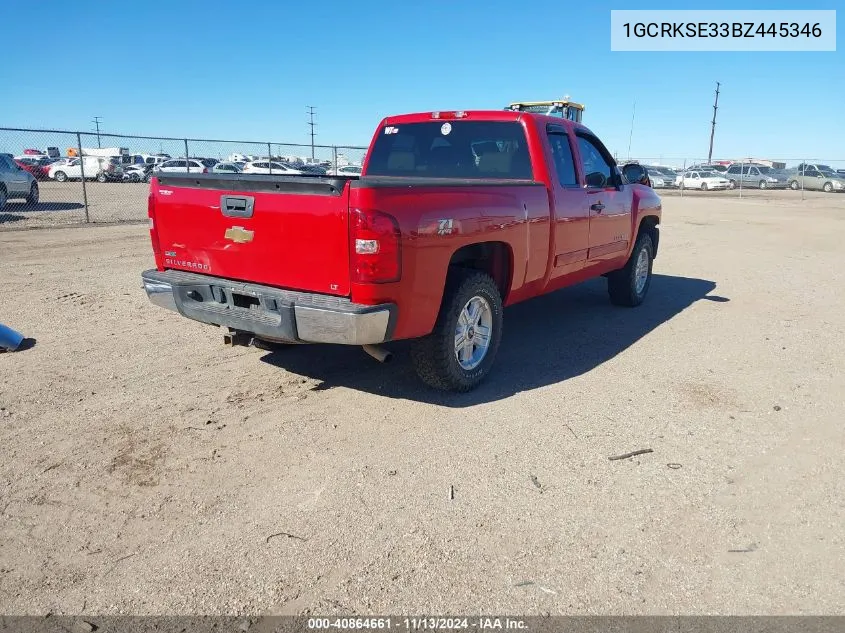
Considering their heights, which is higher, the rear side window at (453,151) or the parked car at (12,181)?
the rear side window at (453,151)

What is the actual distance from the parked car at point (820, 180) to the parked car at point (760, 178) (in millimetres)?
1238

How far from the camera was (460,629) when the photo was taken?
239cm

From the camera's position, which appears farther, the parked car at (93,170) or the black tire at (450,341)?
the parked car at (93,170)

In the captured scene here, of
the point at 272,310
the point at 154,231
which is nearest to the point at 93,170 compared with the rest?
the point at 154,231

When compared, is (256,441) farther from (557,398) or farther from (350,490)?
(557,398)

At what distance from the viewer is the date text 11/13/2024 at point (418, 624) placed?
2393 millimetres

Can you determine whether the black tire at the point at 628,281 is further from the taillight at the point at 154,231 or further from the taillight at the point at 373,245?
the taillight at the point at 154,231

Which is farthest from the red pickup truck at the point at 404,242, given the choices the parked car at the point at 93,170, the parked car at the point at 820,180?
the parked car at the point at 820,180

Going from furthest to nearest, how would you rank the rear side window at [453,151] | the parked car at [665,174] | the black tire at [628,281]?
the parked car at [665,174], the black tire at [628,281], the rear side window at [453,151]

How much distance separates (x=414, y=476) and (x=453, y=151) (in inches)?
127

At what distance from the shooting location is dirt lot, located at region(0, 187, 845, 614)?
2605mm

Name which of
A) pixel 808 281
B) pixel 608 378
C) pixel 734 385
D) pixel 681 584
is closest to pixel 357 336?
pixel 681 584

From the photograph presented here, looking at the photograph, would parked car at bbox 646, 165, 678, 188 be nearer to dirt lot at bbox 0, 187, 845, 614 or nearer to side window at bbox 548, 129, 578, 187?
dirt lot at bbox 0, 187, 845, 614

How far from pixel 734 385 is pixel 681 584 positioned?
2715 millimetres
